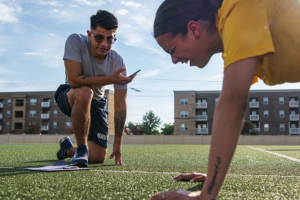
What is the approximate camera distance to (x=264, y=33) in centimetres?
105

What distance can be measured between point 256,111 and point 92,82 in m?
51.7

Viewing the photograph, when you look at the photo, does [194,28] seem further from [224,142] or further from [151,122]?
[151,122]

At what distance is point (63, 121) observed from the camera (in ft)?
181

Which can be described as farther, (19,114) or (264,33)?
(19,114)

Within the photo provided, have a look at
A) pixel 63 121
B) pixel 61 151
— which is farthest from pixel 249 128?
pixel 61 151

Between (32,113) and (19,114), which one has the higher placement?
Result: (32,113)

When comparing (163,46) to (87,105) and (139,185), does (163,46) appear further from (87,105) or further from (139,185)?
(87,105)

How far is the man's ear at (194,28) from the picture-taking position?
52.8 inches

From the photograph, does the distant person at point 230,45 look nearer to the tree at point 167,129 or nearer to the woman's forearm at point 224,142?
the woman's forearm at point 224,142

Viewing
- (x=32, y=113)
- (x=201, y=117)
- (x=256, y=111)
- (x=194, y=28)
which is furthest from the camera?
(x=32, y=113)

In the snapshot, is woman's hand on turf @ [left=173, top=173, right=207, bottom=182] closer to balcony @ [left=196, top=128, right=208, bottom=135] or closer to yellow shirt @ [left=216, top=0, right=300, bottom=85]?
yellow shirt @ [left=216, top=0, right=300, bottom=85]

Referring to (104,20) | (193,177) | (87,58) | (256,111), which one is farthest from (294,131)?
(193,177)

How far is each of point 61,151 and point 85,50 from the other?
164cm

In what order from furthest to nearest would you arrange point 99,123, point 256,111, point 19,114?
point 19,114, point 256,111, point 99,123
